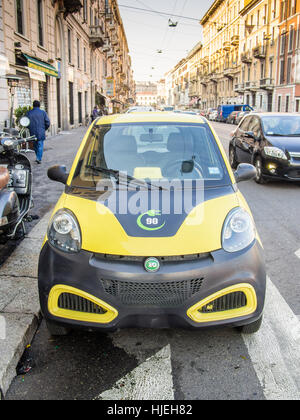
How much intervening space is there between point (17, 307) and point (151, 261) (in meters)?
1.42

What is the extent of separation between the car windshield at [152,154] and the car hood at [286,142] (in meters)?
5.34

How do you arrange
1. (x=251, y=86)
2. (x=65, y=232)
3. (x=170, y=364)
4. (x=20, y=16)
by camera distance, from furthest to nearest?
(x=251, y=86), (x=20, y=16), (x=65, y=232), (x=170, y=364)

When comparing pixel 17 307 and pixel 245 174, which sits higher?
pixel 245 174

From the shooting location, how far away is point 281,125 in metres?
9.91

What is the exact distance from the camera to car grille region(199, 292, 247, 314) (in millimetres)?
2799

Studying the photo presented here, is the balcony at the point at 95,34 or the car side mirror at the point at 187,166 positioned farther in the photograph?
the balcony at the point at 95,34

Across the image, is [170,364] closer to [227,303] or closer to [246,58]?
[227,303]

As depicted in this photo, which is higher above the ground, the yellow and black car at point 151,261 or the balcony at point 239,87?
the balcony at point 239,87

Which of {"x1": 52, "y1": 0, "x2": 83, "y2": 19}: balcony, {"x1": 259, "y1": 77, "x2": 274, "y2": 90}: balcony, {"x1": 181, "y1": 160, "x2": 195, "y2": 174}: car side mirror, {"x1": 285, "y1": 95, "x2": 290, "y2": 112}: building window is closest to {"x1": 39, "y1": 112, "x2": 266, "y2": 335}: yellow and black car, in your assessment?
{"x1": 181, "y1": 160, "x2": 195, "y2": 174}: car side mirror

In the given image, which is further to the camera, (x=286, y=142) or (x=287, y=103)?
(x=287, y=103)

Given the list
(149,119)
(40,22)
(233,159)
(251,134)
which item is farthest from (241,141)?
(40,22)

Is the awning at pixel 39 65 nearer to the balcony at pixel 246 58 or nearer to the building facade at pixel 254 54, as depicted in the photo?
the building facade at pixel 254 54

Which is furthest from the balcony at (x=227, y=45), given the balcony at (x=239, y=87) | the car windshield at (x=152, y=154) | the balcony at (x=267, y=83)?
the car windshield at (x=152, y=154)

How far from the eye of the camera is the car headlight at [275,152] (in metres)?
8.88
